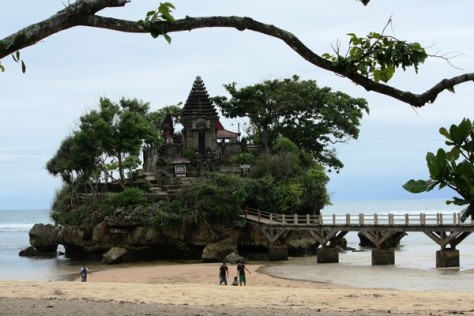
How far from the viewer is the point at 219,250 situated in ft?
137

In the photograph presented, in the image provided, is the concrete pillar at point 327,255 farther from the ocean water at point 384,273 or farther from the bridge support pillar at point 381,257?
the bridge support pillar at point 381,257

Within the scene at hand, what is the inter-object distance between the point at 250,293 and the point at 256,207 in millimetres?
25084

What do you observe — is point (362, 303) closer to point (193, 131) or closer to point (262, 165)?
point (262, 165)

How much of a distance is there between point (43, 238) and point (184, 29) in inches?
1942

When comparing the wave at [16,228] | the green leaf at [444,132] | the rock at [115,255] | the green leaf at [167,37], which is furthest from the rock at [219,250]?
the wave at [16,228]

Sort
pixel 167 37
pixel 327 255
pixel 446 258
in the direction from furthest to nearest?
pixel 327 255, pixel 446 258, pixel 167 37

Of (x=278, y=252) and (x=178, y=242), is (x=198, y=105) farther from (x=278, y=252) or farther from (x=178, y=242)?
(x=278, y=252)

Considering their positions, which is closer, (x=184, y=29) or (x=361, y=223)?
(x=184, y=29)

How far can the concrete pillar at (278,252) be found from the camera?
41.4m

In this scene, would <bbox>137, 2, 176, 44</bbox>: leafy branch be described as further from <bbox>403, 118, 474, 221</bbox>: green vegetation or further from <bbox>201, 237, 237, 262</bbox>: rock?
<bbox>201, 237, 237, 262</bbox>: rock

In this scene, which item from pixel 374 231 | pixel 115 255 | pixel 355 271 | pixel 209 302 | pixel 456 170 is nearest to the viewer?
pixel 456 170

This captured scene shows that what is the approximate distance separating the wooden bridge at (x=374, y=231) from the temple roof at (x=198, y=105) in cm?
1090

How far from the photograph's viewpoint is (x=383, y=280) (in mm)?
30250

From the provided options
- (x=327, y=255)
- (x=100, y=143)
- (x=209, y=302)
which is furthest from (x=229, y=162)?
(x=209, y=302)
